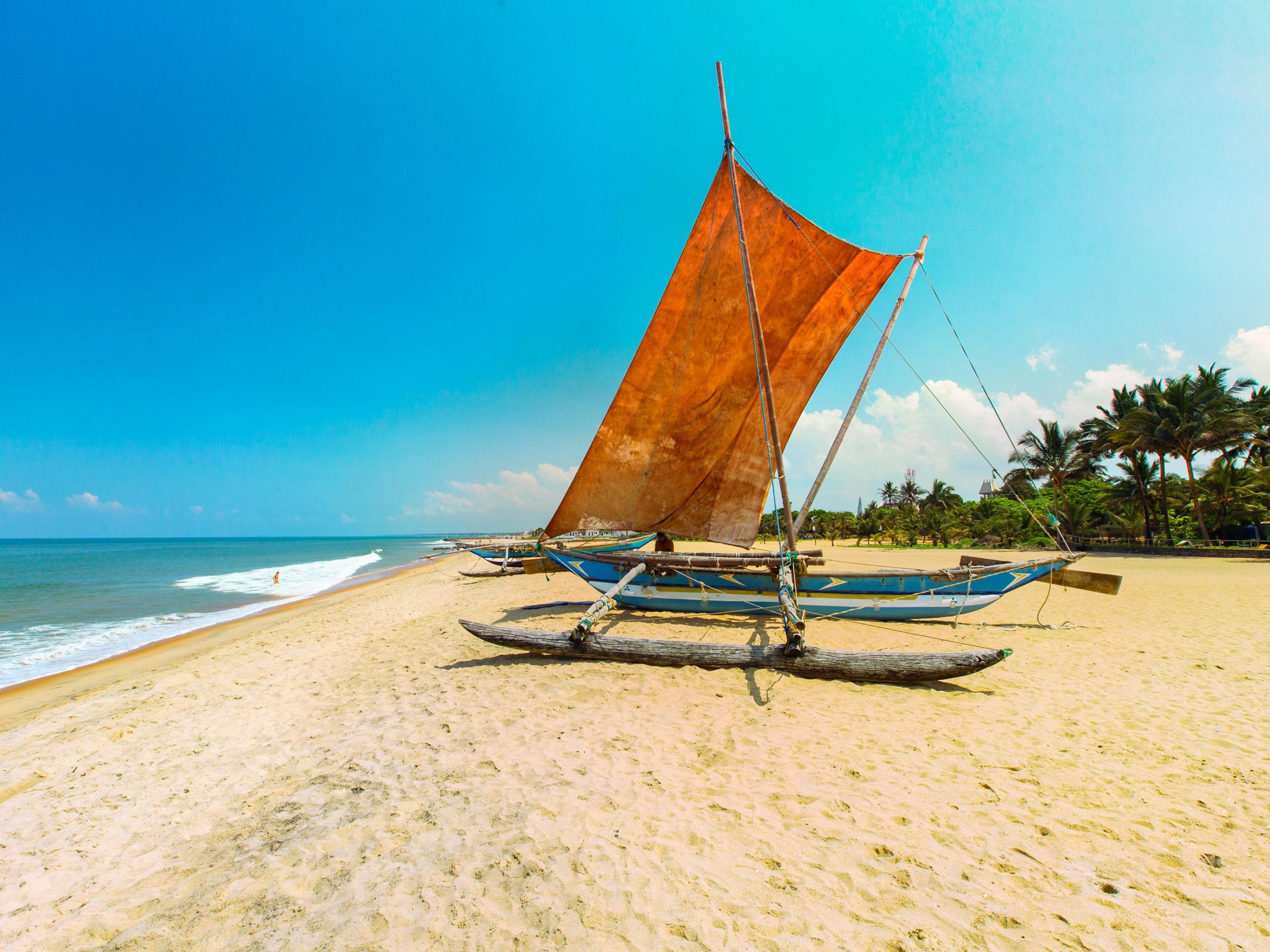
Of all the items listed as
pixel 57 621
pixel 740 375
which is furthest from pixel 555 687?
pixel 57 621

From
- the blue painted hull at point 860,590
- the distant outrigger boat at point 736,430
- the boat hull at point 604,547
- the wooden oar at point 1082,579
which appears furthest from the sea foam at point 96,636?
the wooden oar at point 1082,579

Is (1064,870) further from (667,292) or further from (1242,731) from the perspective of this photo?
A: (667,292)

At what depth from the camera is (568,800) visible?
155 inches

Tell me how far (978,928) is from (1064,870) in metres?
0.92

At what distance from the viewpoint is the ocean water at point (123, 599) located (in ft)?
42.2

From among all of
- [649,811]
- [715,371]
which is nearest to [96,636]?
[715,371]

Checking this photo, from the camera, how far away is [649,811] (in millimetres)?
3783

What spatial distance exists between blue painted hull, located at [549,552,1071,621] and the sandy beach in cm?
179

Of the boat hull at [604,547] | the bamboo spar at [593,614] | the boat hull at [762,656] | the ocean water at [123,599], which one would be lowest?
the ocean water at [123,599]

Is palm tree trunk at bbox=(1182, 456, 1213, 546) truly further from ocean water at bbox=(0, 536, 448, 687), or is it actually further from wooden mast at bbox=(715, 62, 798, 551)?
ocean water at bbox=(0, 536, 448, 687)

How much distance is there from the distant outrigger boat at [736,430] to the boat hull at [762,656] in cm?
145

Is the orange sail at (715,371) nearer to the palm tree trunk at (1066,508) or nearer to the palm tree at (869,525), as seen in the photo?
the palm tree trunk at (1066,508)

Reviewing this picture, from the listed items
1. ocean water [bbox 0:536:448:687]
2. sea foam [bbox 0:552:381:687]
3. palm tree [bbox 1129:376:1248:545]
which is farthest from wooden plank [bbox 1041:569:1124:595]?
palm tree [bbox 1129:376:1248:545]

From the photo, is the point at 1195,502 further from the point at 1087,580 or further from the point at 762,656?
the point at 762,656
